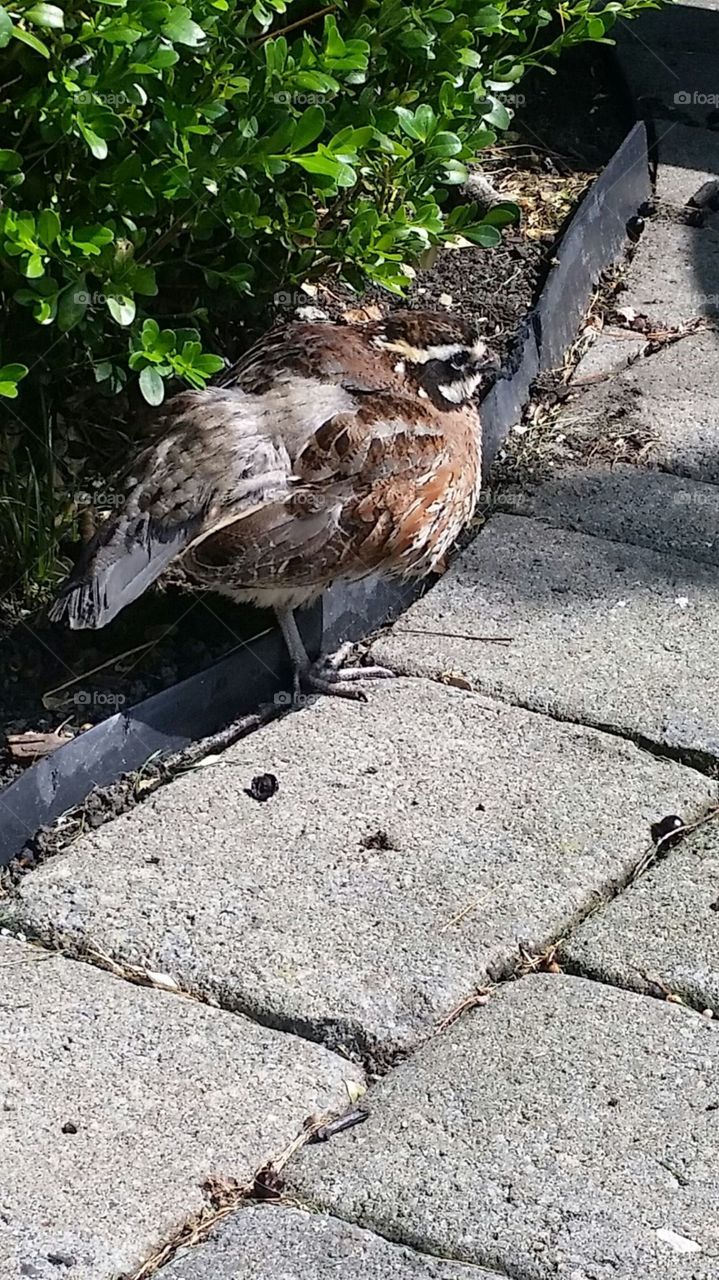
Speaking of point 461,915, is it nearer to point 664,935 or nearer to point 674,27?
point 664,935

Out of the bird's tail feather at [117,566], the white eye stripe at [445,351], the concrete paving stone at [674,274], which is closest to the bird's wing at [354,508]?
the bird's tail feather at [117,566]

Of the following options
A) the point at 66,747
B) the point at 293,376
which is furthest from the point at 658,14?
the point at 66,747

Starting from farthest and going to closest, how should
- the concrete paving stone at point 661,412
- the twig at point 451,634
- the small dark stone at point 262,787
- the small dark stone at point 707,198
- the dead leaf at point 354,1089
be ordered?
the small dark stone at point 707,198 < the concrete paving stone at point 661,412 < the twig at point 451,634 < the small dark stone at point 262,787 < the dead leaf at point 354,1089

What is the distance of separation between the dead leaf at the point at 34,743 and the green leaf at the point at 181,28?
1774 millimetres

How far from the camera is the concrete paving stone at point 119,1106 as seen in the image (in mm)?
2865

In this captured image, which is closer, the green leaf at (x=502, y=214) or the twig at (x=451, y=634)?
the twig at (x=451, y=634)

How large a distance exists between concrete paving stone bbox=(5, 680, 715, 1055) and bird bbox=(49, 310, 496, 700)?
40 centimetres

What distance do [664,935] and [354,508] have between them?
5.18ft

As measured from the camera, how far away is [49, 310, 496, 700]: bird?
14.5 ft

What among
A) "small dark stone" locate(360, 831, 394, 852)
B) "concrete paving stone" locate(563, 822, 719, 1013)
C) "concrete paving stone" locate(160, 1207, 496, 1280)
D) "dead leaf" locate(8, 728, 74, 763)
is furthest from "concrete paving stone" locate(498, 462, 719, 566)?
"concrete paving stone" locate(160, 1207, 496, 1280)

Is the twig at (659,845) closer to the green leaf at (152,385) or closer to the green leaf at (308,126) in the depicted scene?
the green leaf at (152,385)

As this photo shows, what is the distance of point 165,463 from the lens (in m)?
4.52

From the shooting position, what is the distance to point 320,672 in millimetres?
4734

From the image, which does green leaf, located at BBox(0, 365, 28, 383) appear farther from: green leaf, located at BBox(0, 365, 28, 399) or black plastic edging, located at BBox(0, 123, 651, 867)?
black plastic edging, located at BBox(0, 123, 651, 867)
